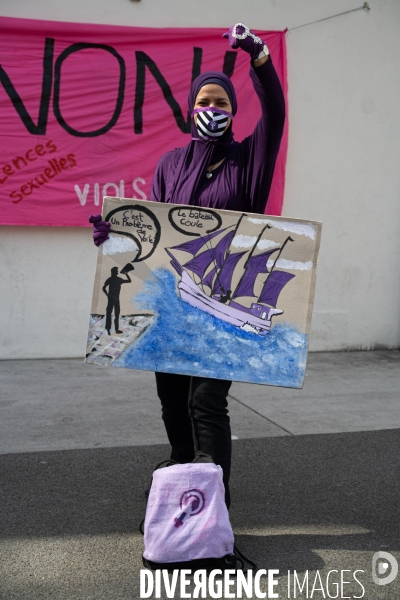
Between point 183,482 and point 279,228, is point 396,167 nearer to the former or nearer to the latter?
point 279,228

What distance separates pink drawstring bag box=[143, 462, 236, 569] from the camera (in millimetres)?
2844

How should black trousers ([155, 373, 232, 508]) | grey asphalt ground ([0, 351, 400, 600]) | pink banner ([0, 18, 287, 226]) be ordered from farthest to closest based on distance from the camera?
pink banner ([0, 18, 287, 226])
black trousers ([155, 373, 232, 508])
grey asphalt ground ([0, 351, 400, 600])

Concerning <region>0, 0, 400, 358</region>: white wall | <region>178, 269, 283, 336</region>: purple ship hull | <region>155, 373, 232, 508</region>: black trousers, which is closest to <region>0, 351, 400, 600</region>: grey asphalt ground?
<region>155, 373, 232, 508</region>: black trousers

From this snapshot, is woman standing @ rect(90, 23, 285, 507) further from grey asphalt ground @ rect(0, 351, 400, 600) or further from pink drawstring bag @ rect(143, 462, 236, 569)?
A: grey asphalt ground @ rect(0, 351, 400, 600)

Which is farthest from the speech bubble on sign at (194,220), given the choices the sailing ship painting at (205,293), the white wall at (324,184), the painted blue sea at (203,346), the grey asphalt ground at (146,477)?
the white wall at (324,184)

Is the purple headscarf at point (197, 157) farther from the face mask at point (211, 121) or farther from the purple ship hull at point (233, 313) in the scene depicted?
the purple ship hull at point (233, 313)

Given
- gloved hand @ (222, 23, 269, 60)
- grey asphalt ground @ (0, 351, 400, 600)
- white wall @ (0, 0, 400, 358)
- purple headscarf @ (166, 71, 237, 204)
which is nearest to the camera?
gloved hand @ (222, 23, 269, 60)

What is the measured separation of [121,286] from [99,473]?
1.29m

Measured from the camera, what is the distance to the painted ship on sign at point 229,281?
10.1 ft

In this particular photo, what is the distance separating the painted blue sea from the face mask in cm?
60

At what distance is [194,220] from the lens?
3.08 meters

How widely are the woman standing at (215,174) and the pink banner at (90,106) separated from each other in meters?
3.22

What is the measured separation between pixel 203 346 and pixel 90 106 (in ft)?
12.8

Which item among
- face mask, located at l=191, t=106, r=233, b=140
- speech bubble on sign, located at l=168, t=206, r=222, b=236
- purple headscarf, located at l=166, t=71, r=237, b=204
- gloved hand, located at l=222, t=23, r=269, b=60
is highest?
gloved hand, located at l=222, t=23, r=269, b=60
